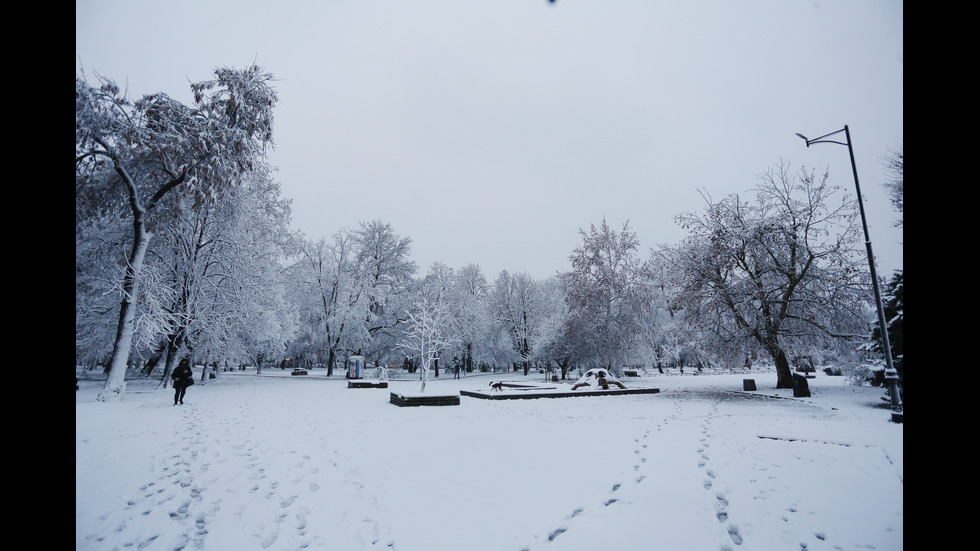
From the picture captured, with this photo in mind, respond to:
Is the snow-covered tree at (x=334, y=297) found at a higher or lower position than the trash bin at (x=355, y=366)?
higher

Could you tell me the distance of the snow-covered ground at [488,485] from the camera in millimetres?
4250

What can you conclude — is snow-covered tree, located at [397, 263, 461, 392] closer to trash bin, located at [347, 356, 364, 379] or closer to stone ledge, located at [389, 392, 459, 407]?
trash bin, located at [347, 356, 364, 379]

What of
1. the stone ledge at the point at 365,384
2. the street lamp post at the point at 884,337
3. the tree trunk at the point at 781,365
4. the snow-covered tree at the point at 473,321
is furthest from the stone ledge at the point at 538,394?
the snow-covered tree at the point at 473,321

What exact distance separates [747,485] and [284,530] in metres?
5.55

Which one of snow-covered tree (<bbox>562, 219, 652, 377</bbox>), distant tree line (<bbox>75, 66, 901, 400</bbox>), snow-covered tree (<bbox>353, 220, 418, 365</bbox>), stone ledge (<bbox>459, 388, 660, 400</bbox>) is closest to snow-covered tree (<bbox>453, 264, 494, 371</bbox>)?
distant tree line (<bbox>75, 66, 901, 400</bbox>)

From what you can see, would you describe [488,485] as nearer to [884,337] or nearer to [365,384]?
[884,337]

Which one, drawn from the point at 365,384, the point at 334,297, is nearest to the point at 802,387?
the point at 365,384

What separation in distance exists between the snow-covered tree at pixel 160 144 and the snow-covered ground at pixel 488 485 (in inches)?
198

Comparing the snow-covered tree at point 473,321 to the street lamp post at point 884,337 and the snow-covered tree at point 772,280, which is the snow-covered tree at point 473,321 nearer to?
the snow-covered tree at point 772,280

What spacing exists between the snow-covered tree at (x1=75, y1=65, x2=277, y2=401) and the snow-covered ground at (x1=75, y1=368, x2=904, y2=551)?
198 inches

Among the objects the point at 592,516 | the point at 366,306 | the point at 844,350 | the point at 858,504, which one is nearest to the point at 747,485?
the point at 858,504

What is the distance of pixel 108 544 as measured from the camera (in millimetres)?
4070

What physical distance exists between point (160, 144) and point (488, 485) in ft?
36.1
